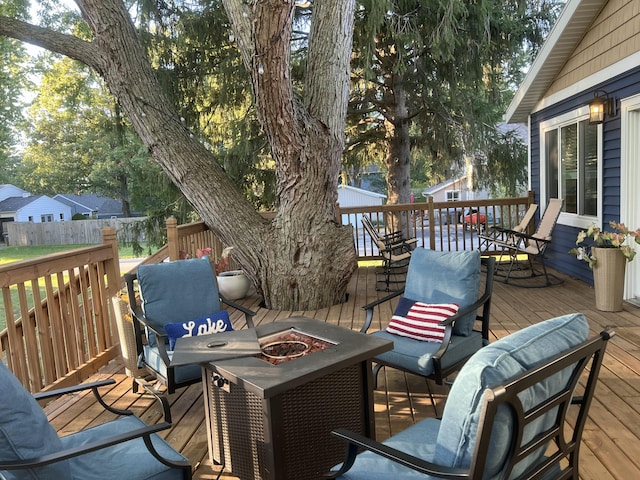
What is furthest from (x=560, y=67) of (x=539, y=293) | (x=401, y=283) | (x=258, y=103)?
(x=258, y=103)

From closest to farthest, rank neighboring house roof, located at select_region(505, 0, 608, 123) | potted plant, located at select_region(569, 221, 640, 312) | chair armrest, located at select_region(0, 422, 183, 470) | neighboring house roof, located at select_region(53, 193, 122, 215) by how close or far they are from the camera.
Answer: chair armrest, located at select_region(0, 422, 183, 470) → potted plant, located at select_region(569, 221, 640, 312) → neighboring house roof, located at select_region(505, 0, 608, 123) → neighboring house roof, located at select_region(53, 193, 122, 215)

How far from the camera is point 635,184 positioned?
16.8 feet

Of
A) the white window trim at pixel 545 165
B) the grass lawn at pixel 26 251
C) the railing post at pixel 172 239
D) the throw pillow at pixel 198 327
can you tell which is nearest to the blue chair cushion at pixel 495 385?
the throw pillow at pixel 198 327

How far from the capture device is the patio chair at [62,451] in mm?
1425

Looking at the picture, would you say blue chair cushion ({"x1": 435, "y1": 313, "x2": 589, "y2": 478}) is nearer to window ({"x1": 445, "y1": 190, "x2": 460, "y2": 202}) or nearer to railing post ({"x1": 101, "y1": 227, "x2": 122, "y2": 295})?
railing post ({"x1": 101, "y1": 227, "x2": 122, "y2": 295})

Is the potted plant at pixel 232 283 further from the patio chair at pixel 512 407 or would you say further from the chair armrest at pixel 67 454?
the patio chair at pixel 512 407

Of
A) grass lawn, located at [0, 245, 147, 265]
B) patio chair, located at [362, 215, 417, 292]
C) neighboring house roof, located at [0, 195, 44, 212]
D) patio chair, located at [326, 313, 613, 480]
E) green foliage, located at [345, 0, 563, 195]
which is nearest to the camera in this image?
patio chair, located at [326, 313, 613, 480]

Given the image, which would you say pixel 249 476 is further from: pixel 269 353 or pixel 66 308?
pixel 66 308

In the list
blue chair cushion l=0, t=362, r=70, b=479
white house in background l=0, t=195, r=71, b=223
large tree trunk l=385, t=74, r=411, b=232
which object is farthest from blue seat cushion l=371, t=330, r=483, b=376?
white house in background l=0, t=195, r=71, b=223

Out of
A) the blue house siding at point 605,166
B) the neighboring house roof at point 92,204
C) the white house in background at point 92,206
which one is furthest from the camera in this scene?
the neighboring house roof at point 92,204

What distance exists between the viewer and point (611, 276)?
4738mm

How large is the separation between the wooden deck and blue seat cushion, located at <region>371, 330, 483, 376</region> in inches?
11.4

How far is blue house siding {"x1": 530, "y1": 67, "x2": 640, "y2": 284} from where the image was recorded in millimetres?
5250

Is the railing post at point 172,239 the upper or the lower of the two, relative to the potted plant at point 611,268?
upper
